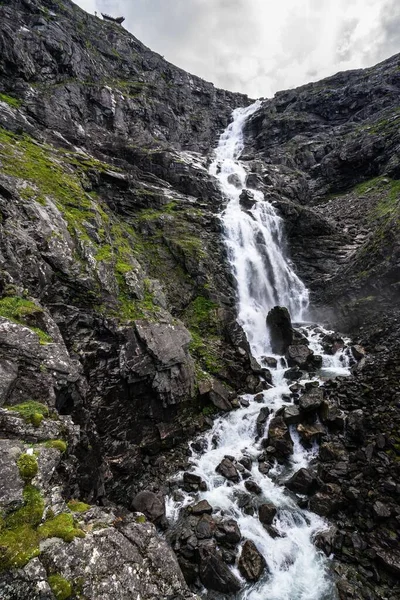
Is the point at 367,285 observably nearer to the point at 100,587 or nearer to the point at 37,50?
the point at 100,587

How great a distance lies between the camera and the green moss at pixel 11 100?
3562cm

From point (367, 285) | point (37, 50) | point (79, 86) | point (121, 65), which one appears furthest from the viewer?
point (121, 65)

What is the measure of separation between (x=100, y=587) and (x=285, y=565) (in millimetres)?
8373

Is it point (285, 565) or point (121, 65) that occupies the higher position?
point (121, 65)

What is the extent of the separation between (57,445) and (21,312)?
6.13 metres

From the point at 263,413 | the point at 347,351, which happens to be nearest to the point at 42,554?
the point at 263,413

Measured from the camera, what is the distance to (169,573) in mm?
7219

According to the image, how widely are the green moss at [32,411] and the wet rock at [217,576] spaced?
790cm

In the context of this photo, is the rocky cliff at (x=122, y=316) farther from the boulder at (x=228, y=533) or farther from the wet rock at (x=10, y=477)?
the boulder at (x=228, y=533)

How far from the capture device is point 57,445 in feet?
27.6

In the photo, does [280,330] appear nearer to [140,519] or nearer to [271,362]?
[271,362]

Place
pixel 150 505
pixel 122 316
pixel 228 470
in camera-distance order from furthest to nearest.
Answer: pixel 122 316 < pixel 228 470 < pixel 150 505

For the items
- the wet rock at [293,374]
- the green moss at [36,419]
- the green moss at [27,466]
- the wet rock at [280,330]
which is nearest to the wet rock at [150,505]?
the green moss at [36,419]

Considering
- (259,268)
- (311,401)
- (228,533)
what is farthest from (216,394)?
(259,268)
